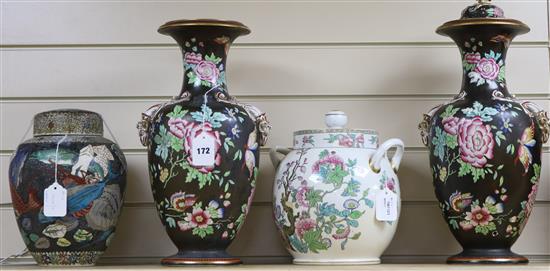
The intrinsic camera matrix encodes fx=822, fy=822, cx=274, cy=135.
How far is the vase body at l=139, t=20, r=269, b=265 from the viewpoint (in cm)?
143

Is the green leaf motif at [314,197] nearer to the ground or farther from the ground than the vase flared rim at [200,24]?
nearer to the ground

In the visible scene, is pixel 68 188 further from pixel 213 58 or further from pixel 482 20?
pixel 482 20

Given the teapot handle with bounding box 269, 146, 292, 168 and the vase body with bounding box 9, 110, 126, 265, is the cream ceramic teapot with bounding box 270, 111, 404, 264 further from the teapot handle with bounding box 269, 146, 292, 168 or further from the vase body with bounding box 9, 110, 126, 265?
the vase body with bounding box 9, 110, 126, 265

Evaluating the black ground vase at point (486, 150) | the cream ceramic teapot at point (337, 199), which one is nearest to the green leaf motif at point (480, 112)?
the black ground vase at point (486, 150)

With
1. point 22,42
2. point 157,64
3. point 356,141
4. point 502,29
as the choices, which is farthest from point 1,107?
point 502,29

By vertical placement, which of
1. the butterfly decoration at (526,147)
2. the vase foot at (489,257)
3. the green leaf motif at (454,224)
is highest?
the butterfly decoration at (526,147)

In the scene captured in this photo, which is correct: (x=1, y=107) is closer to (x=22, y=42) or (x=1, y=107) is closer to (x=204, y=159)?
(x=22, y=42)

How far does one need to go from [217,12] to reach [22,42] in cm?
41

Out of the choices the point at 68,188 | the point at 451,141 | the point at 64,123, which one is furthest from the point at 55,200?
the point at 451,141

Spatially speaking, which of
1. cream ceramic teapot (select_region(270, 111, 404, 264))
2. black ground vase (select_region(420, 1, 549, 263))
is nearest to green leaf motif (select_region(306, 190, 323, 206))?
cream ceramic teapot (select_region(270, 111, 404, 264))

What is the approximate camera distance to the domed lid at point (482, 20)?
150 cm

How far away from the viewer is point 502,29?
59.7 inches

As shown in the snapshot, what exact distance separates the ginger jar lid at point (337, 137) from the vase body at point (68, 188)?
351 mm

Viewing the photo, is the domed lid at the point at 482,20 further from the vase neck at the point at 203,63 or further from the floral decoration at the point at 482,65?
the vase neck at the point at 203,63
